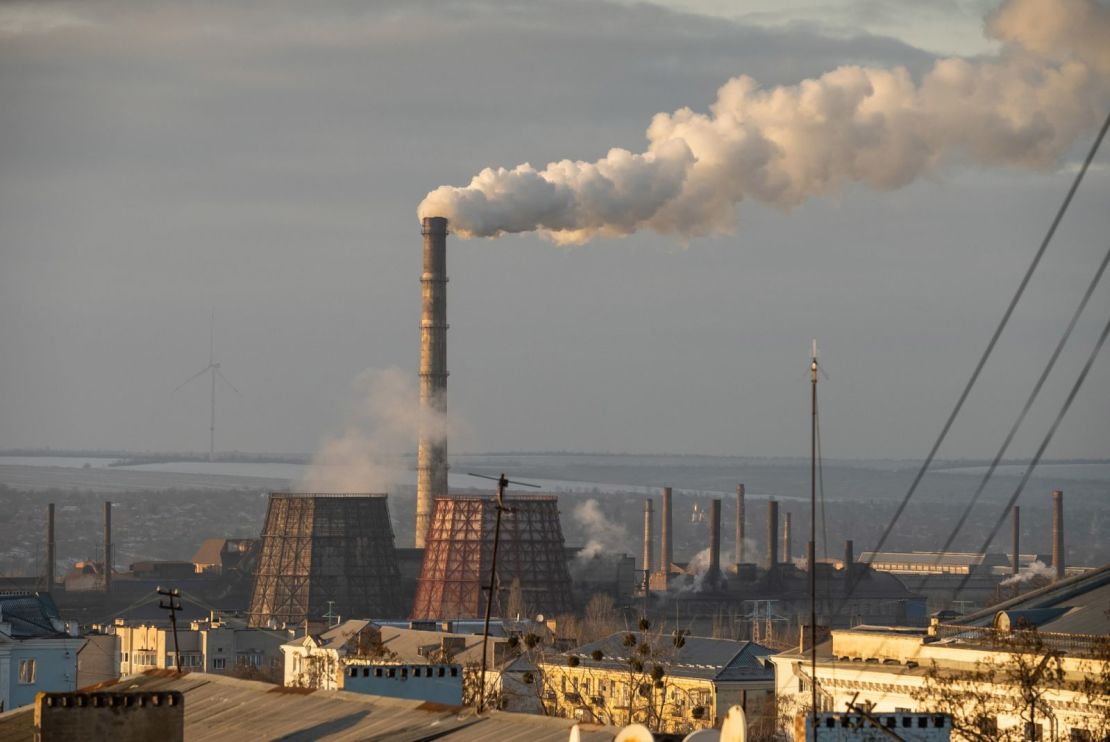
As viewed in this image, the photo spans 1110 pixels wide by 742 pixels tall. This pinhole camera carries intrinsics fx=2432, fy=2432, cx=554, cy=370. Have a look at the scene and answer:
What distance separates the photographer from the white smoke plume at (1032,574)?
352ft

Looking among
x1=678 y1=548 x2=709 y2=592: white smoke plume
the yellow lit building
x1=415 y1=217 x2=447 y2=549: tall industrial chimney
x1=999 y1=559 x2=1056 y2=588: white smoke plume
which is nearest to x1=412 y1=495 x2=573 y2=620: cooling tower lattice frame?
x1=415 y1=217 x2=447 y2=549: tall industrial chimney

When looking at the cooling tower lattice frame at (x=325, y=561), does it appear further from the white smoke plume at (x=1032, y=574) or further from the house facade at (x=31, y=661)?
the house facade at (x=31, y=661)

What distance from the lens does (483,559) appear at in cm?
9081

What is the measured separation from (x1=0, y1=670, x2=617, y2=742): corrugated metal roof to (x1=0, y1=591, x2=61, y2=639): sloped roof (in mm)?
24152

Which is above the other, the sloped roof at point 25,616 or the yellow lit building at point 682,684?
the sloped roof at point 25,616

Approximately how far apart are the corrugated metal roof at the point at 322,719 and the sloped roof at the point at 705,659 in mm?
26751

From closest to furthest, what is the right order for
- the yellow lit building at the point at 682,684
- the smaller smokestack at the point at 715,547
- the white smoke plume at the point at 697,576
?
the yellow lit building at the point at 682,684 < the white smoke plume at the point at 697,576 < the smaller smokestack at the point at 715,547

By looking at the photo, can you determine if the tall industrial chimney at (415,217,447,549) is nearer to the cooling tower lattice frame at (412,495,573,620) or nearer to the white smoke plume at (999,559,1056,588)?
the cooling tower lattice frame at (412,495,573,620)

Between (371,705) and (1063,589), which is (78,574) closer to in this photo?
(1063,589)

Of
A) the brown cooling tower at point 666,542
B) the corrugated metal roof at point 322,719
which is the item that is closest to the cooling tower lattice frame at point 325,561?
the brown cooling tower at point 666,542

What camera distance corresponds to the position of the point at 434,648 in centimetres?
6266

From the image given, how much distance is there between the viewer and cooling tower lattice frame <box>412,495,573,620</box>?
298ft

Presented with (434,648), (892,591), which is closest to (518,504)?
(892,591)

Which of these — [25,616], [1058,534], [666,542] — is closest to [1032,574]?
[1058,534]
